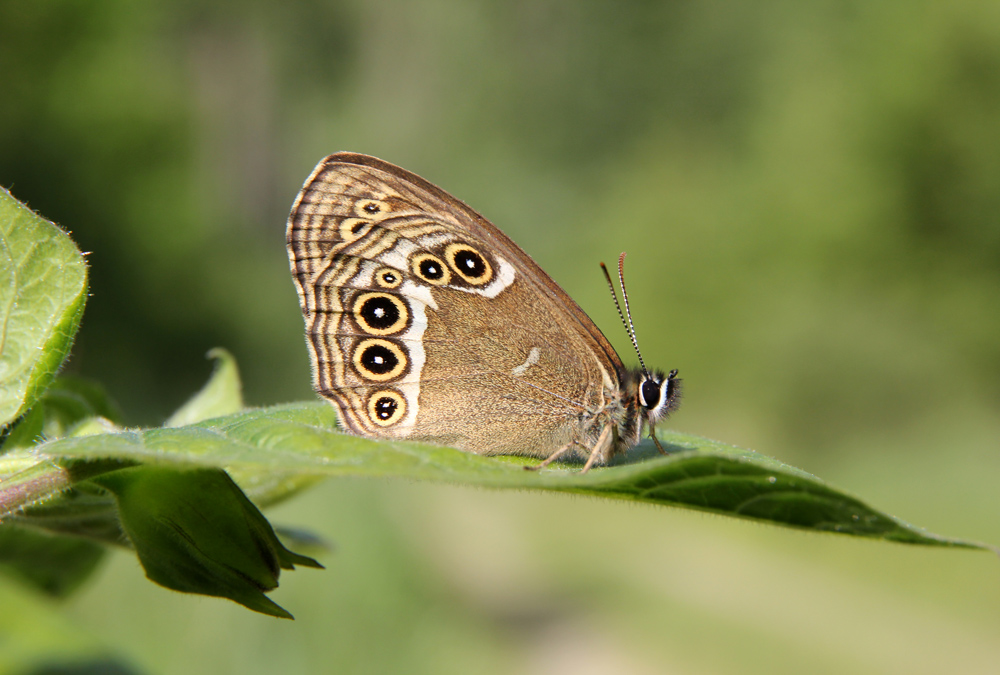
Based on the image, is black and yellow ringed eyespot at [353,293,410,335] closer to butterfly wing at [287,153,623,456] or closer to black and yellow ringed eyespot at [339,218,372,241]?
butterfly wing at [287,153,623,456]

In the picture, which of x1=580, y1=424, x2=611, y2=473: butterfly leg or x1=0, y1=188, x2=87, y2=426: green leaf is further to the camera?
x1=580, y1=424, x2=611, y2=473: butterfly leg

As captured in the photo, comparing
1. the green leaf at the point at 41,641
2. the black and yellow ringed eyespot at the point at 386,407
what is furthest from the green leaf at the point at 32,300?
the black and yellow ringed eyespot at the point at 386,407

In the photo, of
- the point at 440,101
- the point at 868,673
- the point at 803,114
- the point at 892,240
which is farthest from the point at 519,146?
the point at 868,673

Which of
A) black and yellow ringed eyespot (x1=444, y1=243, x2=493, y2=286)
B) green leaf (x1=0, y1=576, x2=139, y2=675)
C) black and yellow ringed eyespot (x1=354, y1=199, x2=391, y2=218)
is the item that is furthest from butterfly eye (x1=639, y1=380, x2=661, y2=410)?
green leaf (x1=0, y1=576, x2=139, y2=675)

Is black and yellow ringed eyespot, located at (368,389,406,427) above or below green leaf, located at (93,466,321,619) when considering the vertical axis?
above

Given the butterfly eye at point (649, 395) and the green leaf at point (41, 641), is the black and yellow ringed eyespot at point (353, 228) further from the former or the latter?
the green leaf at point (41, 641)

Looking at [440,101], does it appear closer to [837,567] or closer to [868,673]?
[837,567]

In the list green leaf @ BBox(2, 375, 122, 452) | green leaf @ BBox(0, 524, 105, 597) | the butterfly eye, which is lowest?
green leaf @ BBox(0, 524, 105, 597)

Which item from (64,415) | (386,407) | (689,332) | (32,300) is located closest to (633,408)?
(386,407)
